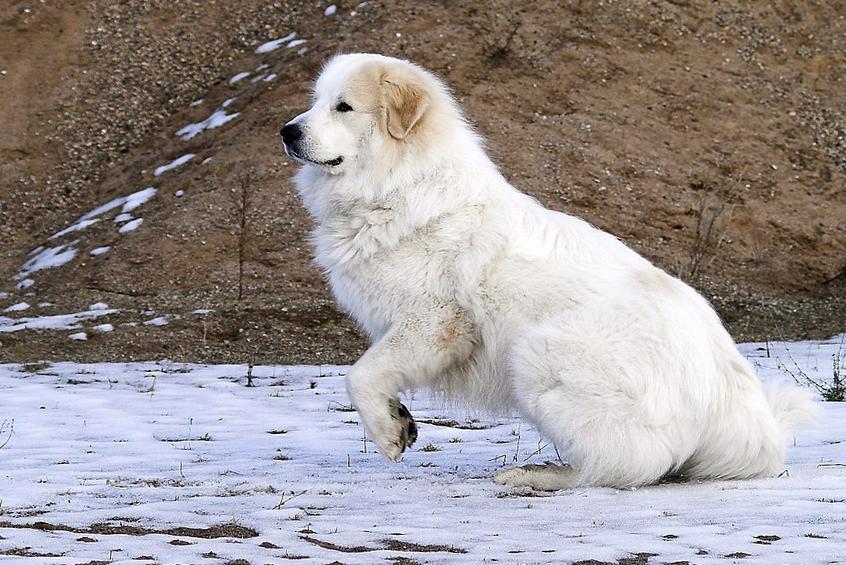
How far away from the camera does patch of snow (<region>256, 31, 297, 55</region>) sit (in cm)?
1920

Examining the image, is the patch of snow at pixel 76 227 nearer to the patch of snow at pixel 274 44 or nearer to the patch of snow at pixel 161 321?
the patch of snow at pixel 161 321

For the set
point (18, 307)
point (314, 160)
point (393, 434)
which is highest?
point (314, 160)

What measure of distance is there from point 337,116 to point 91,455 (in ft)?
7.81

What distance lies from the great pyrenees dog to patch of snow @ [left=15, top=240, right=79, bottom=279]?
9.72 meters

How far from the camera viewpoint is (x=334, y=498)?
5.20 metres

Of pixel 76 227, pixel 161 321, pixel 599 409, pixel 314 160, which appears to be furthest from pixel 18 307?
pixel 599 409

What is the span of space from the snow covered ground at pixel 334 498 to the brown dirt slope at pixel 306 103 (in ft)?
15.1

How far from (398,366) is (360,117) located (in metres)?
1.37

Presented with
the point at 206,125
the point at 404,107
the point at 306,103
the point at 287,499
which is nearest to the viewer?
the point at 287,499

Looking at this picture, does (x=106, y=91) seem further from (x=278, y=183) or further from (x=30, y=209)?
(x=278, y=183)

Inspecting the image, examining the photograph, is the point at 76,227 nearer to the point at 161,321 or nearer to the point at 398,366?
the point at 161,321

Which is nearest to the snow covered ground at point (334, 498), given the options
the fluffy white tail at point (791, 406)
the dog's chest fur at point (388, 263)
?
the fluffy white tail at point (791, 406)

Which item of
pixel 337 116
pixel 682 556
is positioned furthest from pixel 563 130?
pixel 682 556

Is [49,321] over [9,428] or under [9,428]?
under
